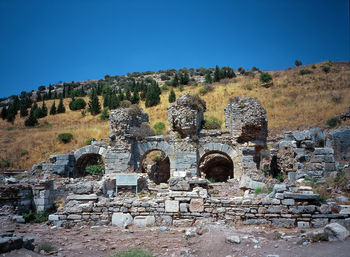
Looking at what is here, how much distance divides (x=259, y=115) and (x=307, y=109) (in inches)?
634

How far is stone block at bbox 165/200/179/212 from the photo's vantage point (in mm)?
6729

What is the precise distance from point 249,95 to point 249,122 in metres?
22.3

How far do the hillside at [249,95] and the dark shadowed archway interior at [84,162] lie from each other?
877 centimetres

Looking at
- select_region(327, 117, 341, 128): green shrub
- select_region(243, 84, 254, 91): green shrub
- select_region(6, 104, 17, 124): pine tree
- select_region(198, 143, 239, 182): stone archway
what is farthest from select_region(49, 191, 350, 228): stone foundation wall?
select_region(6, 104, 17, 124): pine tree

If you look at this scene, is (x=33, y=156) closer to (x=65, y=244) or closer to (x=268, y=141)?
(x=268, y=141)

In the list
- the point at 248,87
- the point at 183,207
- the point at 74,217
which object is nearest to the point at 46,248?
the point at 74,217

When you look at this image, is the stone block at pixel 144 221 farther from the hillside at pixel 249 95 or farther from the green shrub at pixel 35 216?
the hillside at pixel 249 95

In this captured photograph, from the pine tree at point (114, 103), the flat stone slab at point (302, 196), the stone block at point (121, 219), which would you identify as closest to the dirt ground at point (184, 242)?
the stone block at point (121, 219)

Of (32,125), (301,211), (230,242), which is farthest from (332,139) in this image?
(32,125)

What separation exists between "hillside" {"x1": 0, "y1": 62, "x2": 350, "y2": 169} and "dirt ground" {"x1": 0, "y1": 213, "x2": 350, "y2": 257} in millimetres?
20806

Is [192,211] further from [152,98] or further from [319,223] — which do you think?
[152,98]

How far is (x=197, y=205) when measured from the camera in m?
6.67

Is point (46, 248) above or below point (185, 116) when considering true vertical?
below

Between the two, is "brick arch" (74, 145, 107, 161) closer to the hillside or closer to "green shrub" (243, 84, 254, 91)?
the hillside
